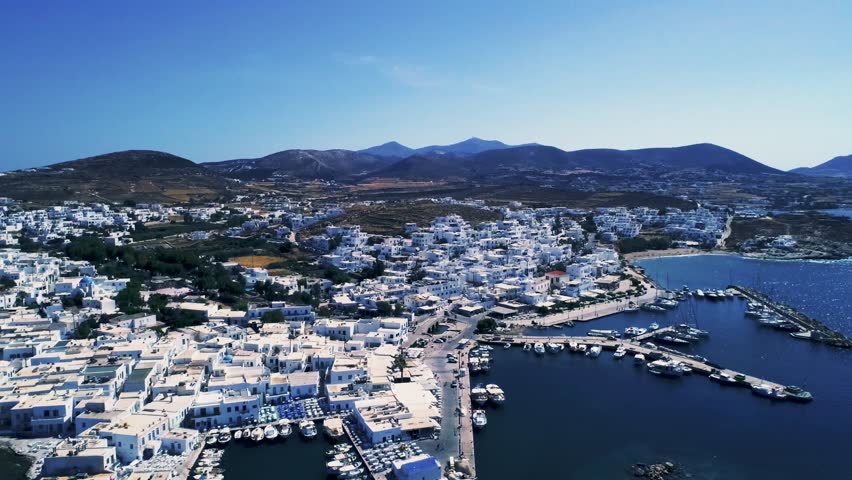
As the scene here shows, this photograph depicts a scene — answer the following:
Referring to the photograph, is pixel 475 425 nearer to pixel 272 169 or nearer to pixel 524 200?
pixel 524 200

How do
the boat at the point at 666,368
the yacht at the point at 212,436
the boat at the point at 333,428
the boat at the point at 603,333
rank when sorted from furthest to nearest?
the boat at the point at 603,333 < the boat at the point at 666,368 < the boat at the point at 333,428 < the yacht at the point at 212,436

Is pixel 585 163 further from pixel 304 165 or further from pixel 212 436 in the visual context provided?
pixel 212 436

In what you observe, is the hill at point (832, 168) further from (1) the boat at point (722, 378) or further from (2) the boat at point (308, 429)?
(2) the boat at point (308, 429)

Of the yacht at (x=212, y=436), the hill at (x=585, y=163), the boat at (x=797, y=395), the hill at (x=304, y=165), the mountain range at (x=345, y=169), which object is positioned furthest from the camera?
the hill at (x=585, y=163)

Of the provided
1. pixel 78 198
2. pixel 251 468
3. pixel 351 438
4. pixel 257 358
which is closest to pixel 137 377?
pixel 257 358

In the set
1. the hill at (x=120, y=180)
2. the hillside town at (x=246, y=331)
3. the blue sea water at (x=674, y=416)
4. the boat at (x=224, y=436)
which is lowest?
the blue sea water at (x=674, y=416)

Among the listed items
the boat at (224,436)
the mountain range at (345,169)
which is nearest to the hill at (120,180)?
the mountain range at (345,169)

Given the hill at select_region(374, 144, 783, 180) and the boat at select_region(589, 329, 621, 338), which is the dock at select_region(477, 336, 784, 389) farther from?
the hill at select_region(374, 144, 783, 180)

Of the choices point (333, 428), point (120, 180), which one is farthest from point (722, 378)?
point (120, 180)
